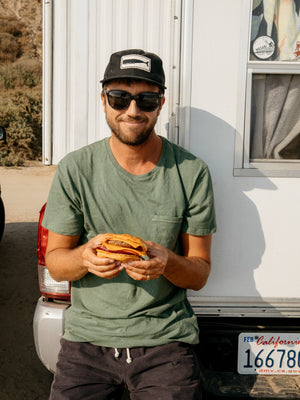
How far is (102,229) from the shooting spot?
214 centimetres

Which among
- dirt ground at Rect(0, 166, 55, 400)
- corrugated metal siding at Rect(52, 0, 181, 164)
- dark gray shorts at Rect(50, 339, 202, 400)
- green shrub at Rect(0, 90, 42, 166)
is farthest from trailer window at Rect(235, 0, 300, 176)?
green shrub at Rect(0, 90, 42, 166)

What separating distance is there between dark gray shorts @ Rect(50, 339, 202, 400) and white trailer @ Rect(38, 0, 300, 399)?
0.49 metres

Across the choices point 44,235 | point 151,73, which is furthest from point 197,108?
point 44,235

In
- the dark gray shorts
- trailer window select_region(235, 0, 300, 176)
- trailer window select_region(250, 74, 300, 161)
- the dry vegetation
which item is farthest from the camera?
the dry vegetation

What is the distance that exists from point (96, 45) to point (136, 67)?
17.8 inches

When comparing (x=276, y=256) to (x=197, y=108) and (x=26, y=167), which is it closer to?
(x=197, y=108)

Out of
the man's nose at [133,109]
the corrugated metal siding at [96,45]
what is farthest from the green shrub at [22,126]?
the man's nose at [133,109]

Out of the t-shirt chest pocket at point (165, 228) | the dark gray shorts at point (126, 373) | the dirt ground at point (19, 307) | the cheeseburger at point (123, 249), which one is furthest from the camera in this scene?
the dirt ground at point (19, 307)

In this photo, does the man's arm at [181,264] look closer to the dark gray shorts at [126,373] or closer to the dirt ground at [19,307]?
the dark gray shorts at [126,373]

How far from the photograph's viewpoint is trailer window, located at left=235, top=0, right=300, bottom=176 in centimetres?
234

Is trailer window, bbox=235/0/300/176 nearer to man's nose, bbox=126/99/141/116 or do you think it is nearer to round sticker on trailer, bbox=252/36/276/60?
round sticker on trailer, bbox=252/36/276/60

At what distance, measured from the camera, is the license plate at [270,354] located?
97.2 inches

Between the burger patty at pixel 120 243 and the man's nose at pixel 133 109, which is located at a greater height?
the man's nose at pixel 133 109

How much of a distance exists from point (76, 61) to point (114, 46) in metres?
0.21
